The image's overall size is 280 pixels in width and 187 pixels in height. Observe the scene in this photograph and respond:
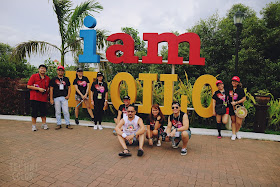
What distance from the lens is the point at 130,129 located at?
15.8ft

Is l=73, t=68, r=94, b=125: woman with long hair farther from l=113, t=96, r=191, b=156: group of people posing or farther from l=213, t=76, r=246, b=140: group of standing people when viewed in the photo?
l=213, t=76, r=246, b=140: group of standing people

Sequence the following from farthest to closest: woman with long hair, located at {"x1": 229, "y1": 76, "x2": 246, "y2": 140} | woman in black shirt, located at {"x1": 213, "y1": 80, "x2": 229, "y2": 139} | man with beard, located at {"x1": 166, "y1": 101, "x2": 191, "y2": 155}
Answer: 1. woman in black shirt, located at {"x1": 213, "y1": 80, "x2": 229, "y2": 139}
2. woman with long hair, located at {"x1": 229, "y1": 76, "x2": 246, "y2": 140}
3. man with beard, located at {"x1": 166, "y1": 101, "x2": 191, "y2": 155}

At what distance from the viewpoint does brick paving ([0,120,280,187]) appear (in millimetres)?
3430

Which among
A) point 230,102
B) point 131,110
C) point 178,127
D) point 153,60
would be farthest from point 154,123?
point 153,60

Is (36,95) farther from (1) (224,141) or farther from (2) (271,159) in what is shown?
(2) (271,159)

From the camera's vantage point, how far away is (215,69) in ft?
53.1

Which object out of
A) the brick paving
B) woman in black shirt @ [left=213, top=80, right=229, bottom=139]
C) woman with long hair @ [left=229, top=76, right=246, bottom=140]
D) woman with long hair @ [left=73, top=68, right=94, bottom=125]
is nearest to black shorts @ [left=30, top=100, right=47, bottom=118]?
the brick paving

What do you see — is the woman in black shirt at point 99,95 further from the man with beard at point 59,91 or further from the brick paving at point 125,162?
the brick paving at point 125,162

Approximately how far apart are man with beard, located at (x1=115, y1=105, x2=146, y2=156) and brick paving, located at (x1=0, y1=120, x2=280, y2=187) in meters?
0.31

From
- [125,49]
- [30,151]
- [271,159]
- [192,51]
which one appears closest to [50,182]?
[30,151]

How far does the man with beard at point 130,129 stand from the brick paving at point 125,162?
31cm

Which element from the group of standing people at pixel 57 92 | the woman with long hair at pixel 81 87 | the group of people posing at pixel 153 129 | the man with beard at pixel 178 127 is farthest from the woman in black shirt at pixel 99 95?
the man with beard at pixel 178 127

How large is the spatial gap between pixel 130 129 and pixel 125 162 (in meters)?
0.86

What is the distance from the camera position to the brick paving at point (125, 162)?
11.3 feet
